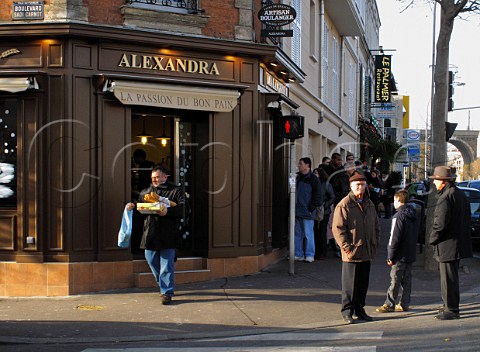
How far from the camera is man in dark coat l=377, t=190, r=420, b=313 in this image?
8477 mm

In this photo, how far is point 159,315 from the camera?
27.8ft

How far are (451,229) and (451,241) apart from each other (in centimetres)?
15

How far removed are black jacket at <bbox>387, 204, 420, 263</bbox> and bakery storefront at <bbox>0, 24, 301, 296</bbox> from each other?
330 centimetres

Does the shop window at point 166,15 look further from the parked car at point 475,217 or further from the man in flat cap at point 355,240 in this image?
the parked car at point 475,217

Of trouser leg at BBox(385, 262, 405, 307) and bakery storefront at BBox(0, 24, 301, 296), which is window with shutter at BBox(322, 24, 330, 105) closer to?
bakery storefront at BBox(0, 24, 301, 296)

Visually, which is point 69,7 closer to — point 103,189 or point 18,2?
point 18,2

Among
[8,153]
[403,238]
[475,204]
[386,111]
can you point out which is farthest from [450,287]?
[386,111]

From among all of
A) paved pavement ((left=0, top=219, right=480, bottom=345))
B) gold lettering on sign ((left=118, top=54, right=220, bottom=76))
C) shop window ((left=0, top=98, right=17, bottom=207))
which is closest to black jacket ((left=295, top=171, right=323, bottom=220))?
paved pavement ((left=0, top=219, right=480, bottom=345))

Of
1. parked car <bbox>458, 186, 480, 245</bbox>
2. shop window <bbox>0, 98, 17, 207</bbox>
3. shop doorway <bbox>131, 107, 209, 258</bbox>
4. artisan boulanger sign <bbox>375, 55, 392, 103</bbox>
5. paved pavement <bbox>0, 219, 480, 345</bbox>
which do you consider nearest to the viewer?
paved pavement <bbox>0, 219, 480, 345</bbox>

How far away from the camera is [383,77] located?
33.2 metres

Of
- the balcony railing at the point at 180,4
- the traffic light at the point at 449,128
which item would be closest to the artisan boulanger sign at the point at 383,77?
the traffic light at the point at 449,128

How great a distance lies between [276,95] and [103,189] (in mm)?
3723

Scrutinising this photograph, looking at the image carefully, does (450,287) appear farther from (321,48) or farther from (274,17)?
(321,48)

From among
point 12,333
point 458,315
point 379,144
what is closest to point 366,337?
point 458,315
